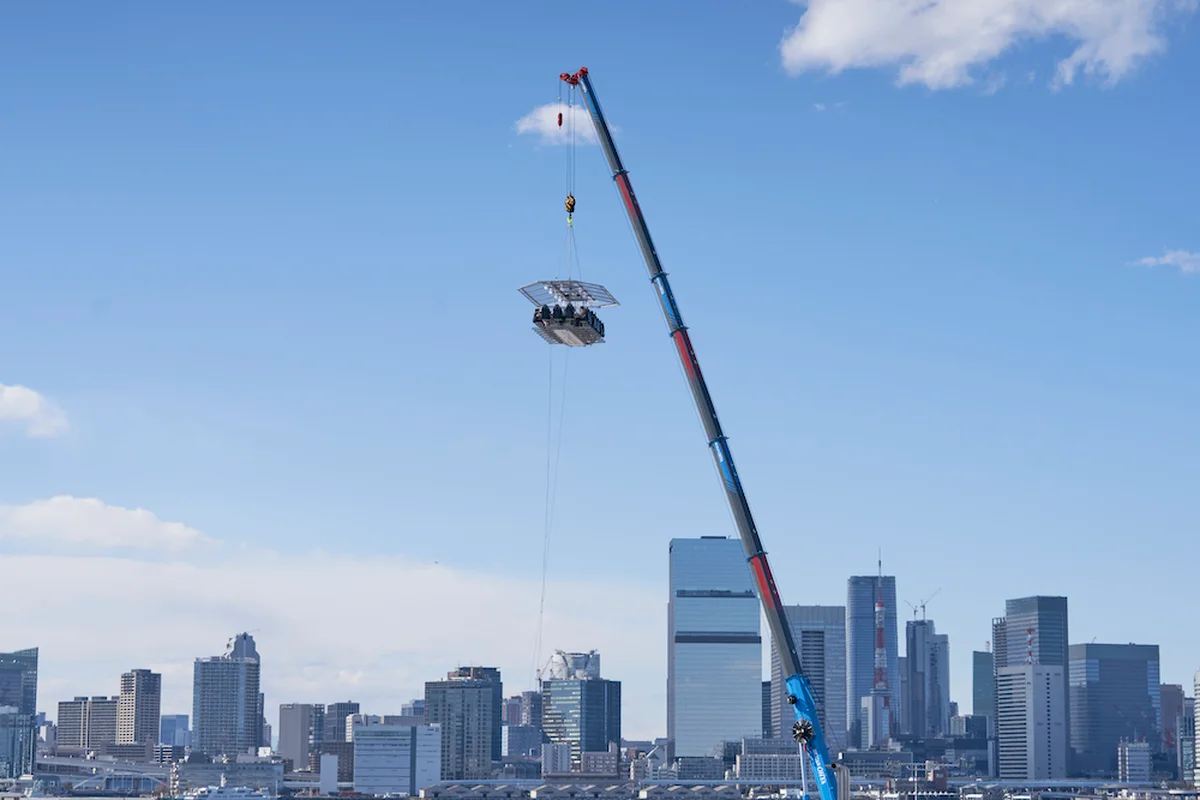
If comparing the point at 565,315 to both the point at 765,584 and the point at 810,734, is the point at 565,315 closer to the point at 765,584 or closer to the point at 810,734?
the point at 765,584

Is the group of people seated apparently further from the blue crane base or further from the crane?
the blue crane base

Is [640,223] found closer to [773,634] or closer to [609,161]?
[609,161]

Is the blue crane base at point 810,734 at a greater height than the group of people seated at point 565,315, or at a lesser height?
lesser

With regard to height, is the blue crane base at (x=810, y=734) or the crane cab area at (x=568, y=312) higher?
the crane cab area at (x=568, y=312)

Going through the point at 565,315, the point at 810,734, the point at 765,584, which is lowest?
the point at 810,734

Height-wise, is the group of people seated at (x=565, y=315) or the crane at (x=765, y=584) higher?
the group of people seated at (x=565, y=315)

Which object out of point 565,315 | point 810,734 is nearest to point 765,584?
point 810,734

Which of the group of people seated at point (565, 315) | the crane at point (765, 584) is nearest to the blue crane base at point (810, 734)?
the crane at point (765, 584)

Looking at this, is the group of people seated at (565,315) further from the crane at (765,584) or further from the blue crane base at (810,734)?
the blue crane base at (810,734)

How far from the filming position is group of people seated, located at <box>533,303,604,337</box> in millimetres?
85562

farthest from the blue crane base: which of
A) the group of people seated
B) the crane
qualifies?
the group of people seated

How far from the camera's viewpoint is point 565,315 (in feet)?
281

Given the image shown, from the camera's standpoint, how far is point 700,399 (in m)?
89.1

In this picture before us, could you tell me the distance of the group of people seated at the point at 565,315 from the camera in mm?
85562
